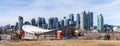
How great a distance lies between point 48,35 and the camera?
193 m

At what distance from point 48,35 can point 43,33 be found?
24.4 ft

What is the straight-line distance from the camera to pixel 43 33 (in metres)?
199

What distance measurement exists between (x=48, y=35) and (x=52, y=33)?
4681mm

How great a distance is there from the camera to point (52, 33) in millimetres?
196750

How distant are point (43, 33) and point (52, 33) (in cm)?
673
